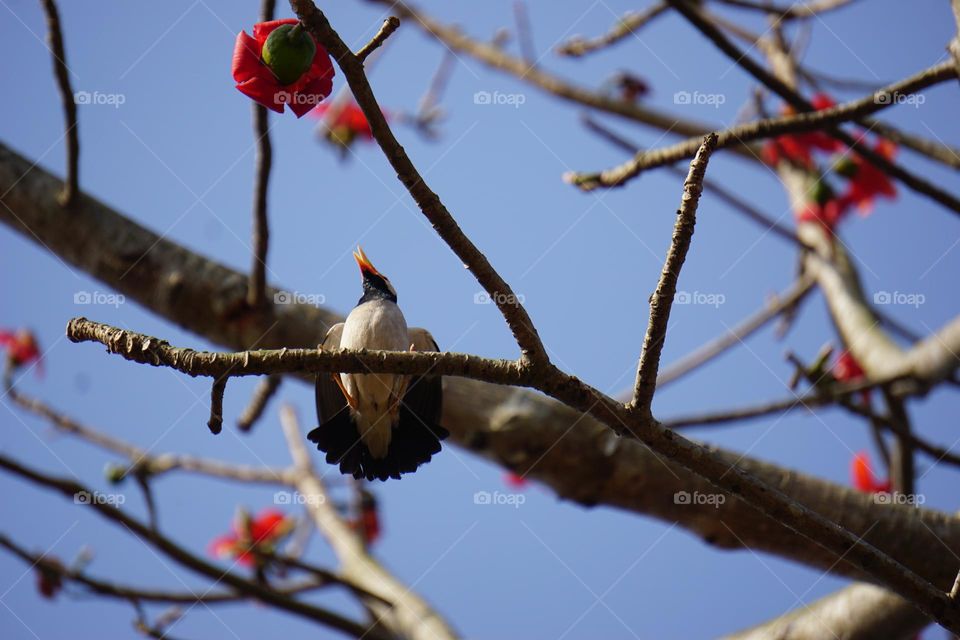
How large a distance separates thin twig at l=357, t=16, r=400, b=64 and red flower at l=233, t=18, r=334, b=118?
24 cm

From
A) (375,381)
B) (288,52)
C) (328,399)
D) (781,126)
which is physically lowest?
(328,399)

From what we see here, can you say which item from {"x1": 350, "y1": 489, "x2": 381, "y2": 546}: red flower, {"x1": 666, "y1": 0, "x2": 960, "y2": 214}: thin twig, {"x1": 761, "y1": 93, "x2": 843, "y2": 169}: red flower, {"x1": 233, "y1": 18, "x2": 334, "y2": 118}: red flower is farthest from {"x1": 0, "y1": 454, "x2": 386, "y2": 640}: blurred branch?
{"x1": 761, "y1": 93, "x2": 843, "y2": 169}: red flower

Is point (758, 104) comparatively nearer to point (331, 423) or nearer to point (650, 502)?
point (650, 502)

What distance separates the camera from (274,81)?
191 cm

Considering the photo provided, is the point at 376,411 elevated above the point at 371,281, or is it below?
below

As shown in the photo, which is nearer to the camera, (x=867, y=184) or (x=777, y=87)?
(x=777, y=87)

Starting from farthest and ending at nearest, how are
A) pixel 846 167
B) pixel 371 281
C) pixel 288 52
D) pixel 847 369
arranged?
1. pixel 847 369
2. pixel 846 167
3. pixel 371 281
4. pixel 288 52

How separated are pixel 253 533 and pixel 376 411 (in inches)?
69.2

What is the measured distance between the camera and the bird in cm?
272

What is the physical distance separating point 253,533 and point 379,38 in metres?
3.15

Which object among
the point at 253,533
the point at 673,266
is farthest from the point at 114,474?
the point at 673,266

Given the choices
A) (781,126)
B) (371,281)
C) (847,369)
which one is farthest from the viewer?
(847,369)

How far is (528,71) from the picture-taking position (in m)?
4.69

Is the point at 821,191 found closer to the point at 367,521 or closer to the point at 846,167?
the point at 846,167
